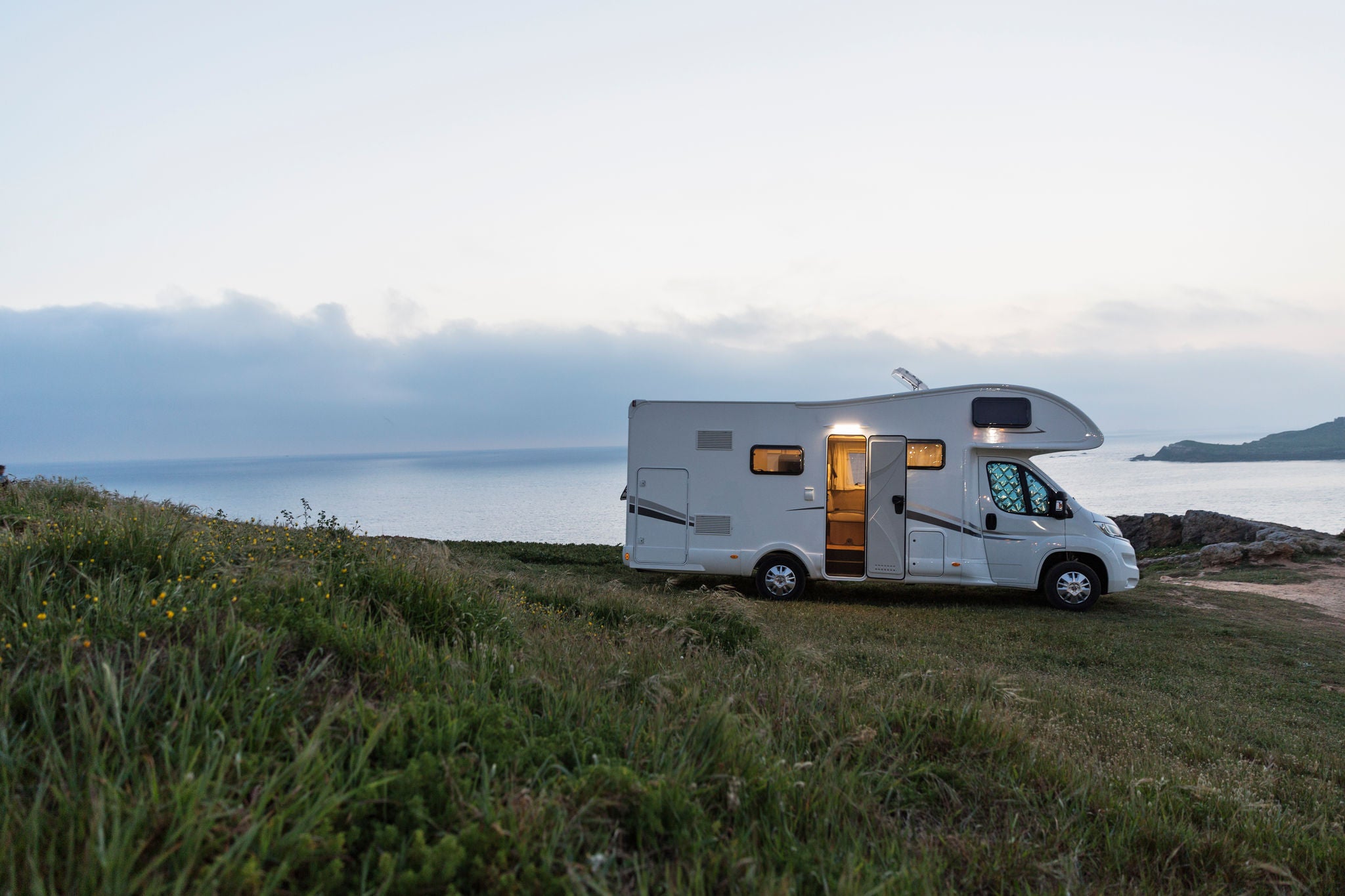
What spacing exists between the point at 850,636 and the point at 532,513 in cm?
3706

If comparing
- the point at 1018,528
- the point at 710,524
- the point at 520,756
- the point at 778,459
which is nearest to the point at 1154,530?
the point at 1018,528

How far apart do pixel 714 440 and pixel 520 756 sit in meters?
8.94

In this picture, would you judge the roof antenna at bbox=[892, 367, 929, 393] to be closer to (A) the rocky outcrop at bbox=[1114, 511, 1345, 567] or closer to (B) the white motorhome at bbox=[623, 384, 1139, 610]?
(B) the white motorhome at bbox=[623, 384, 1139, 610]

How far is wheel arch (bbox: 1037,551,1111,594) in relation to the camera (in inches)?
428

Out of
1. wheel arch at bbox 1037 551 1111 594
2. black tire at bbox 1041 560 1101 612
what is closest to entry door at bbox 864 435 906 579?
wheel arch at bbox 1037 551 1111 594

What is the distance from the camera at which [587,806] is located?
2324mm

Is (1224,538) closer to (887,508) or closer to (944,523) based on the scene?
(944,523)

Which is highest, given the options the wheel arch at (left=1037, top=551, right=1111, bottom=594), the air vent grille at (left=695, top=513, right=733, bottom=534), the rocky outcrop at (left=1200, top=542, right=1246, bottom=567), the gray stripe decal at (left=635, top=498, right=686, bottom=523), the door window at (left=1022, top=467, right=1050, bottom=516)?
the door window at (left=1022, top=467, right=1050, bottom=516)

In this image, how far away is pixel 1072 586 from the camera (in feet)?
35.7

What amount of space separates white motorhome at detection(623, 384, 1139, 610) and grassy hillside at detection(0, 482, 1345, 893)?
5.22 meters

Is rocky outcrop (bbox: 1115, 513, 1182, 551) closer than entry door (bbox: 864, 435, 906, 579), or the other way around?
entry door (bbox: 864, 435, 906, 579)

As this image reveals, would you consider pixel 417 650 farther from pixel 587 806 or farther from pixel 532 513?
pixel 532 513

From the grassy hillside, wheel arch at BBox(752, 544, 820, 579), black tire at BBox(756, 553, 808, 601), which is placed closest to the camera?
the grassy hillside

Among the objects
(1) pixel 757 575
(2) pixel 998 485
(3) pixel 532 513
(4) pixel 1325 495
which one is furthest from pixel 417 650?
(4) pixel 1325 495
